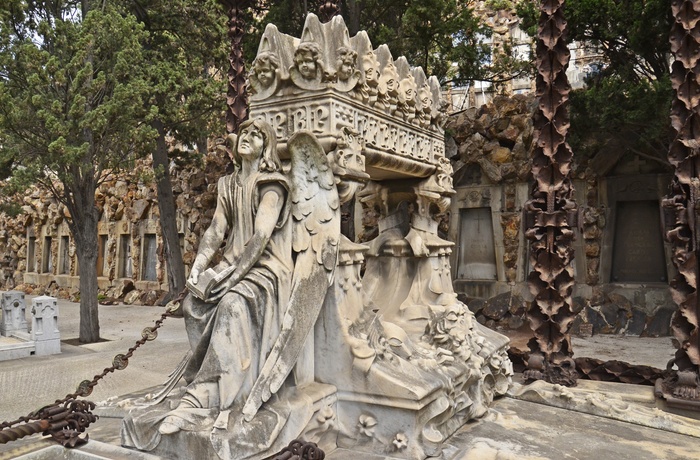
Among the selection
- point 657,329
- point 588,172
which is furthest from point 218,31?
point 657,329

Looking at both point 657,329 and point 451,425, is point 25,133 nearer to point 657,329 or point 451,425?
point 451,425

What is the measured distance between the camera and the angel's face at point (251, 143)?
384 cm

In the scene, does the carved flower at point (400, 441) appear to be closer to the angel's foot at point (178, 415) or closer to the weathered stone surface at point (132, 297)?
the angel's foot at point (178, 415)

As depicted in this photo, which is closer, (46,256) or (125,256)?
(125,256)

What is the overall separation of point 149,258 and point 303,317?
1599 centimetres

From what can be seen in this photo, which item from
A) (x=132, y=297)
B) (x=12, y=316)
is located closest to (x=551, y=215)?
(x=12, y=316)

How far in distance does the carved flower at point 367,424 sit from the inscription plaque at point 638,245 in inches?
373

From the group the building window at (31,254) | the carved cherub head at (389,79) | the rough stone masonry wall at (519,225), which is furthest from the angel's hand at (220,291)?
the building window at (31,254)

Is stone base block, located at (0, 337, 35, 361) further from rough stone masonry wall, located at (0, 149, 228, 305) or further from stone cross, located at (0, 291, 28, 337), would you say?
rough stone masonry wall, located at (0, 149, 228, 305)

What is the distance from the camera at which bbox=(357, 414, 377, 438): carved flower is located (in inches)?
147

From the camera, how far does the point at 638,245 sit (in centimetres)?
1147

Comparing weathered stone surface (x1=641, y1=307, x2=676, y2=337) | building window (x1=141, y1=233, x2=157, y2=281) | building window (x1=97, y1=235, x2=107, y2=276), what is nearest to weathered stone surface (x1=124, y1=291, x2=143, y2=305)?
building window (x1=141, y1=233, x2=157, y2=281)

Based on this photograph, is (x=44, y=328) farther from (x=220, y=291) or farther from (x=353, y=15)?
(x=353, y=15)

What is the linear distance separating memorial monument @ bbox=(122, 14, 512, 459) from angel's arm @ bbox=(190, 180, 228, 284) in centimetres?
1
